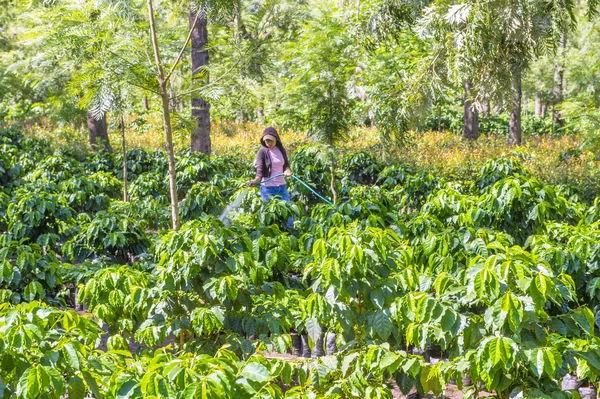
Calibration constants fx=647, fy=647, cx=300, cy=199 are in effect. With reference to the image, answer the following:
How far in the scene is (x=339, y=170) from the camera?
10516mm

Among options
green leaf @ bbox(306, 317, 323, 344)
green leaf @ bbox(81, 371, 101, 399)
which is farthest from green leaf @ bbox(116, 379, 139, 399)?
green leaf @ bbox(306, 317, 323, 344)

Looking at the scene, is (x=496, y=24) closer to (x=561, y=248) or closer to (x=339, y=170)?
(x=339, y=170)

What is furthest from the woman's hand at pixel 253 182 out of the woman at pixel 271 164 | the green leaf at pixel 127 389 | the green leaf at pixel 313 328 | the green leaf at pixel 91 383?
the green leaf at pixel 127 389

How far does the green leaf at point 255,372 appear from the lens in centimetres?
242

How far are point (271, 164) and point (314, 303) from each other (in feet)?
15.5

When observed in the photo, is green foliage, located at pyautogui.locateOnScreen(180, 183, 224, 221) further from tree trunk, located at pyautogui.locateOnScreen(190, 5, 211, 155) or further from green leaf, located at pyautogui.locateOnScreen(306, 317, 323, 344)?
green leaf, located at pyautogui.locateOnScreen(306, 317, 323, 344)

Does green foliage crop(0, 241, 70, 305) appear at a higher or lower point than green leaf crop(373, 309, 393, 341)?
higher

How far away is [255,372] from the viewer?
2.45 meters

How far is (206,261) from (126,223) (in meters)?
2.26

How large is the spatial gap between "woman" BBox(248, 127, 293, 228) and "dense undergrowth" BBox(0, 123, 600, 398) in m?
1.50

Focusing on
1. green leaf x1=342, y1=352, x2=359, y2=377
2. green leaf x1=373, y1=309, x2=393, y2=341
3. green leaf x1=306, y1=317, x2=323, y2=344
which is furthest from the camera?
green leaf x1=306, y1=317, x2=323, y2=344

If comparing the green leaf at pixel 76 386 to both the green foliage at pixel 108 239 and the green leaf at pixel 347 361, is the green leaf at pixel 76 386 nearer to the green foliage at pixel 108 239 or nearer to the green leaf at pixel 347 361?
the green leaf at pixel 347 361

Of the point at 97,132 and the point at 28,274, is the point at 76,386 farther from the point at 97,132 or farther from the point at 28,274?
the point at 97,132

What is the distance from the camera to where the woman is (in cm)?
820
